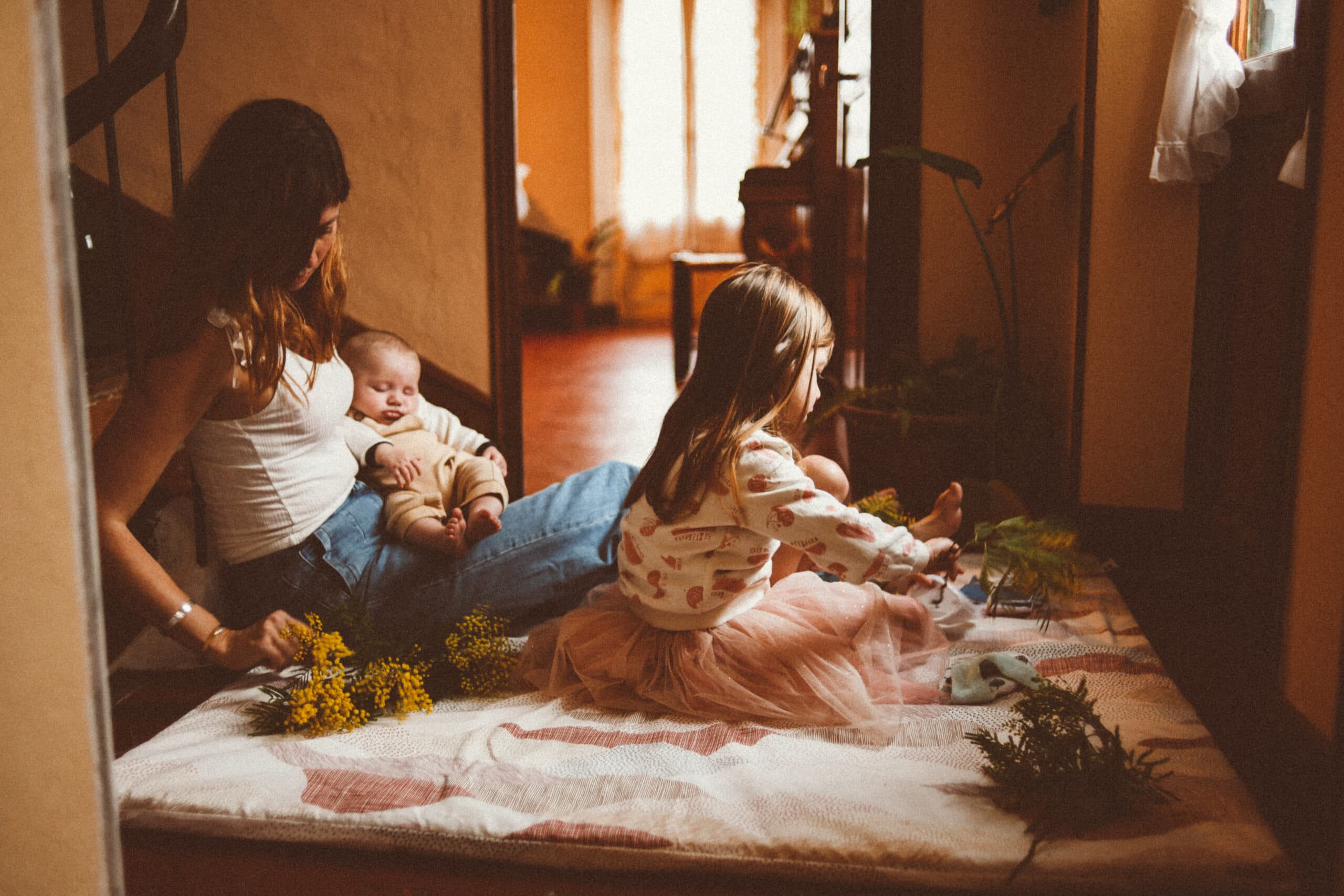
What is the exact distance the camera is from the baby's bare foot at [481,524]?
1845 millimetres

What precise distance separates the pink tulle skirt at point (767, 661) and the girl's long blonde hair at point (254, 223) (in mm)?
635

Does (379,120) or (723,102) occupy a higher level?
(723,102)

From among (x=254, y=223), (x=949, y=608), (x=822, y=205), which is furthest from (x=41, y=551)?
(x=822, y=205)

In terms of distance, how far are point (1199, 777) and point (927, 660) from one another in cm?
46

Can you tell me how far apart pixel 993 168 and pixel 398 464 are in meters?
1.90

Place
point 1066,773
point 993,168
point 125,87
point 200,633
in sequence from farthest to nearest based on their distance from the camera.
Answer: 1. point 993,168
2. point 200,633
3. point 125,87
4. point 1066,773

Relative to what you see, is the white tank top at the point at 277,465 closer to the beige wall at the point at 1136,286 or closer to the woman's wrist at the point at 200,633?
the woman's wrist at the point at 200,633

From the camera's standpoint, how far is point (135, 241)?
8.98 feet

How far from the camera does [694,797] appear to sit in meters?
1.33

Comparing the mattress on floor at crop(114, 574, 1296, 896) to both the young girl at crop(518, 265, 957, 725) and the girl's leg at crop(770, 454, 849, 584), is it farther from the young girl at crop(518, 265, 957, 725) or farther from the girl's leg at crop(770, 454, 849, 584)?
the girl's leg at crop(770, 454, 849, 584)

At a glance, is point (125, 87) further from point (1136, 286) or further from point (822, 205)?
point (822, 205)

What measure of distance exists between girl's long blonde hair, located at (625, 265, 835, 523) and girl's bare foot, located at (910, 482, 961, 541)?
0.33 metres

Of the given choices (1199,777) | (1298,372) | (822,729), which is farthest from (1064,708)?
(1298,372)

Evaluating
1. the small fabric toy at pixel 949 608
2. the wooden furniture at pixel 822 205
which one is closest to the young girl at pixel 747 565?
the small fabric toy at pixel 949 608
